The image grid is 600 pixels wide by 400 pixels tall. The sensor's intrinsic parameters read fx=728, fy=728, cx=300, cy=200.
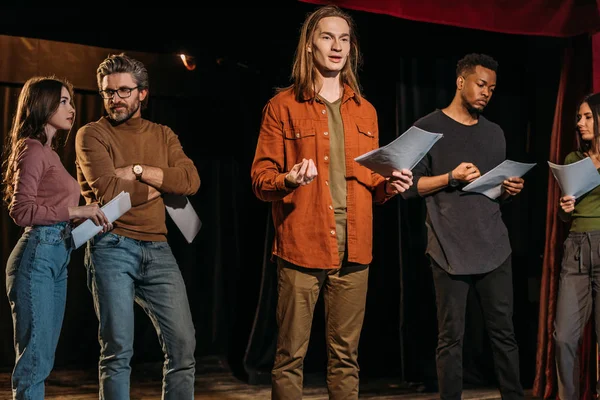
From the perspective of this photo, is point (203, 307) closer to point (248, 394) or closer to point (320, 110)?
point (248, 394)

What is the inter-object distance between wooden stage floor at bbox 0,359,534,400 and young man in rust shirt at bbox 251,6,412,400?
1685 mm

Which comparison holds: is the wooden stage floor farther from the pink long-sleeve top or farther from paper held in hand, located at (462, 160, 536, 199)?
the pink long-sleeve top

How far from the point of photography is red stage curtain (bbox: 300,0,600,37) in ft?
12.8

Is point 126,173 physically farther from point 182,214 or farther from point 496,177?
point 496,177

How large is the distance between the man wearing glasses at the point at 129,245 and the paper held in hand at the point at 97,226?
0.28 ft

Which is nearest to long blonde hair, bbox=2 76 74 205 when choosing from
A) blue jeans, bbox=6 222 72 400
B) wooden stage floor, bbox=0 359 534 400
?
blue jeans, bbox=6 222 72 400

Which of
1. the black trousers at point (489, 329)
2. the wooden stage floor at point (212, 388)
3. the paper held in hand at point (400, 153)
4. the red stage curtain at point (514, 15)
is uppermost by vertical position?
the red stage curtain at point (514, 15)

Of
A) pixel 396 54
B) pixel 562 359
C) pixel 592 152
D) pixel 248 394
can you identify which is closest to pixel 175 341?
pixel 248 394

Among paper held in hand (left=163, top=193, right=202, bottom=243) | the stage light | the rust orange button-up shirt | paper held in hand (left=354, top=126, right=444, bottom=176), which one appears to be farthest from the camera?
the stage light

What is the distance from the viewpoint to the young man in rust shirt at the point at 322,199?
2730 mm

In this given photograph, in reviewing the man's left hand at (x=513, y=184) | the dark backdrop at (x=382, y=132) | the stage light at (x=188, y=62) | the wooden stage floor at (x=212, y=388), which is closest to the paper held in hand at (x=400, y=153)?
the man's left hand at (x=513, y=184)

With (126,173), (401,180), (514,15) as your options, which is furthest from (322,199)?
(514,15)

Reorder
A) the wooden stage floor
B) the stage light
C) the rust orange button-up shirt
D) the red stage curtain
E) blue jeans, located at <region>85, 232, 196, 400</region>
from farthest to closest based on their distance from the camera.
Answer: the stage light
the wooden stage floor
the red stage curtain
blue jeans, located at <region>85, 232, 196, 400</region>
the rust orange button-up shirt

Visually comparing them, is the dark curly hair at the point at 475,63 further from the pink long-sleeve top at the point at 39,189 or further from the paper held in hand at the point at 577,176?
the pink long-sleeve top at the point at 39,189
